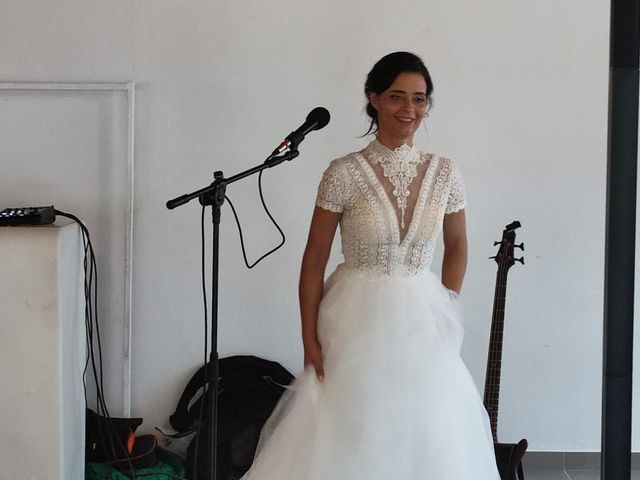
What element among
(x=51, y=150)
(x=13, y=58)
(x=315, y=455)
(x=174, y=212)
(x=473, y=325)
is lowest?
(x=315, y=455)

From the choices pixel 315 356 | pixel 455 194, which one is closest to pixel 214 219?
pixel 315 356

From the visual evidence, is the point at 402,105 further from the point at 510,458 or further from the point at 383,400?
the point at 510,458

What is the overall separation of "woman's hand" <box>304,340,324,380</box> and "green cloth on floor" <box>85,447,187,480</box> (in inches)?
44.7

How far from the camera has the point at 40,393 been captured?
9.20ft

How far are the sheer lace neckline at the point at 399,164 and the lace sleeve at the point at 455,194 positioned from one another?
0.10 metres

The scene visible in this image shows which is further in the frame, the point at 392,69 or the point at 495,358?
the point at 495,358

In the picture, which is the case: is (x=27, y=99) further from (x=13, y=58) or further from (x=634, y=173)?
(x=634, y=173)

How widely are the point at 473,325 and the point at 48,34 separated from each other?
6.77 ft

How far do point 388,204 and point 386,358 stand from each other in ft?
1.38

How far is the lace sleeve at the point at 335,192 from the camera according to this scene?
2371mm

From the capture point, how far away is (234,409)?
3.34 metres

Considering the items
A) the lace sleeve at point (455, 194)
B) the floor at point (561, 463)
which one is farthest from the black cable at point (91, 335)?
the floor at point (561, 463)

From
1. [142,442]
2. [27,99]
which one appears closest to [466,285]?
[142,442]

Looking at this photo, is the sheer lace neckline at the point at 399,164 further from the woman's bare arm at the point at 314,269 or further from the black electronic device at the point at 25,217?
the black electronic device at the point at 25,217
